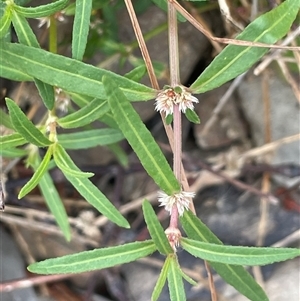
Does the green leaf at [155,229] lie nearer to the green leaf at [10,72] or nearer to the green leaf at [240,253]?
the green leaf at [240,253]

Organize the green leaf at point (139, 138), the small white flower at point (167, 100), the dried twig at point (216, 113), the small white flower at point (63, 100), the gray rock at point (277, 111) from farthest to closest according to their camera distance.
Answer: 1. the gray rock at point (277, 111)
2. the dried twig at point (216, 113)
3. the small white flower at point (63, 100)
4. the small white flower at point (167, 100)
5. the green leaf at point (139, 138)

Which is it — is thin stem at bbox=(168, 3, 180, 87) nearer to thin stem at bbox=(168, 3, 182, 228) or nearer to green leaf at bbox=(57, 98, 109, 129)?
thin stem at bbox=(168, 3, 182, 228)

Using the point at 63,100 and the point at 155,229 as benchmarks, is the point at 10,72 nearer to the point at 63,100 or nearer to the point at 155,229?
the point at 63,100

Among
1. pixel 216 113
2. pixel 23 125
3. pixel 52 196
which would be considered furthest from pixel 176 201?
pixel 216 113

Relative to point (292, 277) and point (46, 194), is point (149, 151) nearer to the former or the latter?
point (46, 194)

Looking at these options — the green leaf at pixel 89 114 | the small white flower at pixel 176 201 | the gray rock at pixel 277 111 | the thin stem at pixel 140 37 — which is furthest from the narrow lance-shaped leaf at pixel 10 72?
the gray rock at pixel 277 111

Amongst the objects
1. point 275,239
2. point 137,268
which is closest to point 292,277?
point 275,239
